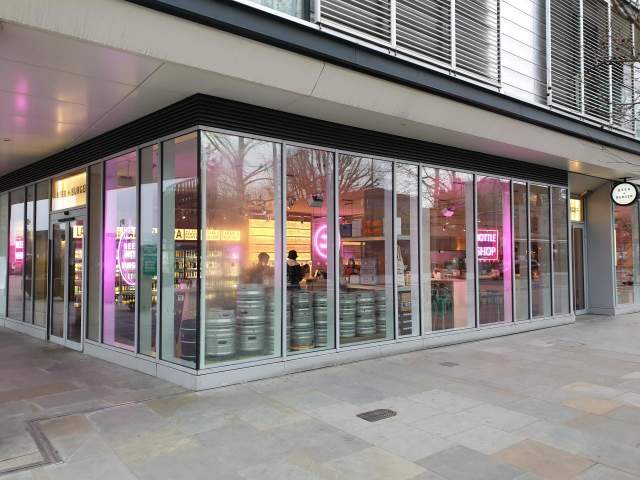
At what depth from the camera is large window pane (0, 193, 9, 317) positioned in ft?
41.8

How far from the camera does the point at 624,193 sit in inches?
541

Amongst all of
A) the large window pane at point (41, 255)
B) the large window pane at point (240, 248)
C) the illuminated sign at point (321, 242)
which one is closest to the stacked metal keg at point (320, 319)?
the illuminated sign at point (321, 242)

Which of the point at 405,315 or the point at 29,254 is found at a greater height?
the point at 29,254

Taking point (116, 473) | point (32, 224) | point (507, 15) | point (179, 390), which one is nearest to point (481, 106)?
point (507, 15)

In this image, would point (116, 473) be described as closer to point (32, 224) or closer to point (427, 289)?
point (427, 289)

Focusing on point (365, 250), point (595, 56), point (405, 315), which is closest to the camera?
point (365, 250)

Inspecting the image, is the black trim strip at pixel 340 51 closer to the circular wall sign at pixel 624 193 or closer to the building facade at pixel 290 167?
the building facade at pixel 290 167

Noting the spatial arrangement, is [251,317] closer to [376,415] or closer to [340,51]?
[376,415]

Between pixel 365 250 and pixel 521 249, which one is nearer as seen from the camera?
pixel 365 250

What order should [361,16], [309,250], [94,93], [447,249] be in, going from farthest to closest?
[447,249] → [309,250] → [361,16] → [94,93]

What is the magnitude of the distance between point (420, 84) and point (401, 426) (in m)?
4.68

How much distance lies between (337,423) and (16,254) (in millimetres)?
10233

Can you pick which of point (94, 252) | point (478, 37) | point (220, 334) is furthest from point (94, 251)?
point (478, 37)

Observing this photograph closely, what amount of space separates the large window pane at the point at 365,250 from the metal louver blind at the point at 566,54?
444 centimetres
